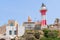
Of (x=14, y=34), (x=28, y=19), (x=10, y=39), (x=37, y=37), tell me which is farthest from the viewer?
(x=28, y=19)

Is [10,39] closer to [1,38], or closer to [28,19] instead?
[1,38]

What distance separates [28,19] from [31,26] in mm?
2646

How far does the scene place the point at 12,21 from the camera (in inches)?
1964

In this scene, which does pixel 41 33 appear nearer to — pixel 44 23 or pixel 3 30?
pixel 44 23

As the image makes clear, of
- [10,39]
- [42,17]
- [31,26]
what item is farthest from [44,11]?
[10,39]

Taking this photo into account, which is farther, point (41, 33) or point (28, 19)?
point (28, 19)

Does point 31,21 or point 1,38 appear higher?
point 31,21

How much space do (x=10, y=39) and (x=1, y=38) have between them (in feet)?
8.19

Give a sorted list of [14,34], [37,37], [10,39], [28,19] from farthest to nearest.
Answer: [28,19], [14,34], [10,39], [37,37]

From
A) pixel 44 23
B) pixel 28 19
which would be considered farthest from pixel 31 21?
pixel 44 23

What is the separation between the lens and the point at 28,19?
1991 inches

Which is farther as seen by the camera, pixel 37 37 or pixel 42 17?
pixel 42 17

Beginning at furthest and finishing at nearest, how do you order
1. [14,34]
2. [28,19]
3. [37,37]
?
[28,19] < [14,34] < [37,37]

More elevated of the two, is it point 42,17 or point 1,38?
point 42,17
